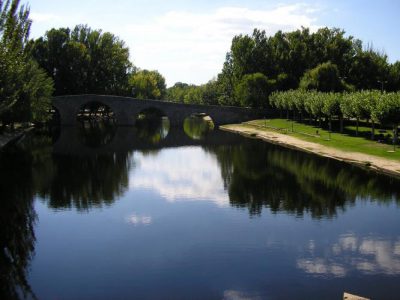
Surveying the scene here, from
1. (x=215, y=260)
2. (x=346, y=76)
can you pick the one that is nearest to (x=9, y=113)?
(x=215, y=260)

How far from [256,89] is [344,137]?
4514cm

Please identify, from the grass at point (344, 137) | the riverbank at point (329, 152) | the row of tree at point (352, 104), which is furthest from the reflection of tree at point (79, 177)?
the row of tree at point (352, 104)

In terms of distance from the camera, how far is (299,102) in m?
95.9

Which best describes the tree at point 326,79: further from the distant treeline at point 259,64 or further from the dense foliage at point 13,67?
the dense foliage at point 13,67

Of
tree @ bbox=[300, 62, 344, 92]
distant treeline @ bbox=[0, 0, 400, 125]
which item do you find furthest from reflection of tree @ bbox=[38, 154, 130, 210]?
tree @ bbox=[300, 62, 344, 92]

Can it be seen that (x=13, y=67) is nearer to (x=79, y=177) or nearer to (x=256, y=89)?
(x=79, y=177)

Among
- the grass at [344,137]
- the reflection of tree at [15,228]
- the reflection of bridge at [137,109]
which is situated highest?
the reflection of bridge at [137,109]

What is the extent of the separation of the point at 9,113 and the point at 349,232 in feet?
173

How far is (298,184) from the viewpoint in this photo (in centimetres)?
4606

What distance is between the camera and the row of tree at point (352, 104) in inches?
2431

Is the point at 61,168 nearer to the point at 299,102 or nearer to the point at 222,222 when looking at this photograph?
the point at 222,222

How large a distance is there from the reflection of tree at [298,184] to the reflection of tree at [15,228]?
16142 millimetres

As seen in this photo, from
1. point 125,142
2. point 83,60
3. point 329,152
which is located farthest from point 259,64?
point 329,152

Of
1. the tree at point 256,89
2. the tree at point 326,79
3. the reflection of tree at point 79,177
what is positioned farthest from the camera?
the tree at point 256,89
